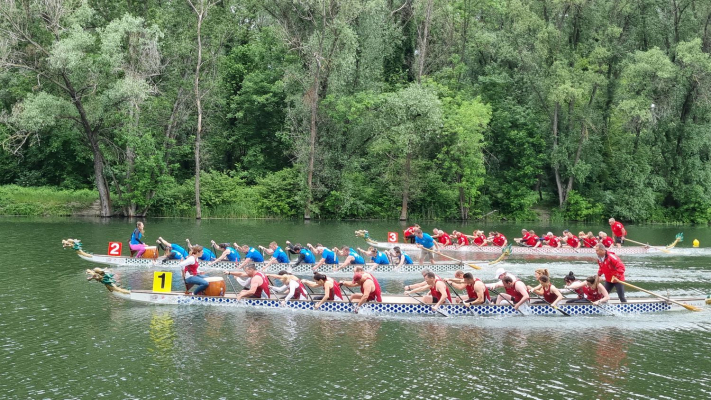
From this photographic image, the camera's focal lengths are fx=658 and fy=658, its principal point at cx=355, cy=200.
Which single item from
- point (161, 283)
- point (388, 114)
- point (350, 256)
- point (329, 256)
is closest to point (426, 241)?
point (329, 256)

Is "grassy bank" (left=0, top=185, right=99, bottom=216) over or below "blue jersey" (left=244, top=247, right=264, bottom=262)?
over

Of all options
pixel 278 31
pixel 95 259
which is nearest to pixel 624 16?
pixel 278 31

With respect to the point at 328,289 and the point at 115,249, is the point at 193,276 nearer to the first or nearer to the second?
the point at 328,289

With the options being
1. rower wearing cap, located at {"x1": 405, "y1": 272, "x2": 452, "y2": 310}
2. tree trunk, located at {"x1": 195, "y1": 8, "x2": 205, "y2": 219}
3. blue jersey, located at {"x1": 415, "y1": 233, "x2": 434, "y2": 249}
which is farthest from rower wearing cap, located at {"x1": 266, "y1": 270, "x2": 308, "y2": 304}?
tree trunk, located at {"x1": 195, "y1": 8, "x2": 205, "y2": 219}

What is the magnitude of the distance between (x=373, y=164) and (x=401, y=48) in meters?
13.6

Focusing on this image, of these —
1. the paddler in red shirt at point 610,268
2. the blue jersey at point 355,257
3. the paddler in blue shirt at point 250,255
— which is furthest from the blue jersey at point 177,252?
the paddler in red shirt at point 610,268

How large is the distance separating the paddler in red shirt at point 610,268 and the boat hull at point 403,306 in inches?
18.2

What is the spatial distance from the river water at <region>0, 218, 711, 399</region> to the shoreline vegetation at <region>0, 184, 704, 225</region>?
2857 cm

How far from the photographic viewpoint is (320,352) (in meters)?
15.0

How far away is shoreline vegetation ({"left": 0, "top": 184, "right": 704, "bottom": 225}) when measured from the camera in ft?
160

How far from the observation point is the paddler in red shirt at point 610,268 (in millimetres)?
18828

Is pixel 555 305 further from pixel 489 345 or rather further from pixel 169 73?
pixel 169 73

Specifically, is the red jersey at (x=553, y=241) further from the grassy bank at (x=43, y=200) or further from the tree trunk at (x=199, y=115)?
the grassy bank at (x=43, y=200)

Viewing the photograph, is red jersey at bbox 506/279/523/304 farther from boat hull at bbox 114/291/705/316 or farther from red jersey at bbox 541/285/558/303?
red jersey at bbox 541/285/558/303
